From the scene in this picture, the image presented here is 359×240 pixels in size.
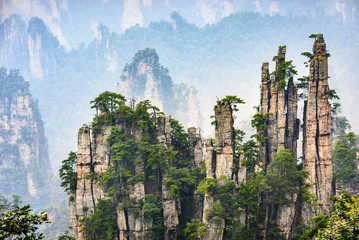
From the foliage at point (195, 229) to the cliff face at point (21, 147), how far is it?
89.4 m

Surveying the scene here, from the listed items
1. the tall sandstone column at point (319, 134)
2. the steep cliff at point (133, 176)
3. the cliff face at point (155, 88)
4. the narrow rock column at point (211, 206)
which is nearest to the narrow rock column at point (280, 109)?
the tall sandstone column at point (319, 134)

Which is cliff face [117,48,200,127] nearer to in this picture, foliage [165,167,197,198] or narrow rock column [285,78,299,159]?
foliage [165,167,197,198]

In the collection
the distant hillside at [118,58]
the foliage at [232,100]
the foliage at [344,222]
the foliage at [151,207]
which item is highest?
the distant hillside at [118,58]

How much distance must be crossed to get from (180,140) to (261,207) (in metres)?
12.7

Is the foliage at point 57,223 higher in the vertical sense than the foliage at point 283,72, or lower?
lower

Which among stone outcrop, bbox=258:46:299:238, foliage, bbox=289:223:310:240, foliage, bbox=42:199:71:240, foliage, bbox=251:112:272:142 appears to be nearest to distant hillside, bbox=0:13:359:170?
foliage, bbox=42:199:71:240

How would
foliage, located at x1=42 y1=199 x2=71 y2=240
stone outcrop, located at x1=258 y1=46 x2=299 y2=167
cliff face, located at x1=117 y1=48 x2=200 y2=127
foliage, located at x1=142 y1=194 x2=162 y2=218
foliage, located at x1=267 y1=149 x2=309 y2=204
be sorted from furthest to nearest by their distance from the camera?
1. cliff face, located at x1=117 y1=48 x2=200 y2=127
2. foliage, located at x1=42 y1=199 x2=71 y2=240
3. stone outcrop, located at x1=258 y1=46 x2=299 y2=167
4. foliage, located at x1=142 y1=194 x2=162 y2=218
5. foliage, located at x1=267 y1=149 x2=309 y2=204

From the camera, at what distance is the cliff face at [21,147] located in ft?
377

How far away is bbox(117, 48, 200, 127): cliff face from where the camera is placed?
117 meters

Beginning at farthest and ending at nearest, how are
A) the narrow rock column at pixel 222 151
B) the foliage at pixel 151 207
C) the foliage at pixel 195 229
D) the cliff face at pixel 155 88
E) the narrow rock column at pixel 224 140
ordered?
the cliff face at pixel 155 88, the foliage at pixel 151 207, the narrow rock column at pixel 224 140, the narrow rock column at pixel 222 151, the foliage at pixel 195 229

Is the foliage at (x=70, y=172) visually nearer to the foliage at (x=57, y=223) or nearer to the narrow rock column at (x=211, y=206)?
the narrow rock column at (x=211, y=206)

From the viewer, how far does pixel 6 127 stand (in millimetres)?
121562

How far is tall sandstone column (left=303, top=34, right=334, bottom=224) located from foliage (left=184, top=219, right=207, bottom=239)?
10.9 meters

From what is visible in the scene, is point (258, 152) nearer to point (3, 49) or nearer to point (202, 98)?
point (202, 98)
